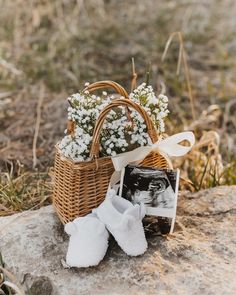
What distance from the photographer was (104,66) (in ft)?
11.9

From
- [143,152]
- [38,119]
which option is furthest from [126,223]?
[38,119]

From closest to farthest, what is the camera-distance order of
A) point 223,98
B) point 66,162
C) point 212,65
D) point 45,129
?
point 66,162 → point 45,129 → point 223,98 → point 212,65

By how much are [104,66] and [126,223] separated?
216cm

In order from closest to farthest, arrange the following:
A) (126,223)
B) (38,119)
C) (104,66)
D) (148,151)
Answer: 1. (126,223)
2. (148,151)
3. (38,119)
4. (104,66)

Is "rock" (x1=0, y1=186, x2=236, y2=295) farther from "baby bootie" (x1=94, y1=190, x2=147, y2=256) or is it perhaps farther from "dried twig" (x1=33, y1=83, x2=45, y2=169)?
"dried twig" (x1=33, y1=83, x2=45, y2=169)

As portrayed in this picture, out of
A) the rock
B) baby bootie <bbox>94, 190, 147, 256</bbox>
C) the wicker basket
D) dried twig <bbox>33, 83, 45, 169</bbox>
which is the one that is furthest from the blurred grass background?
baby bootie <bbox>94, 190, 147, 256</bbox>

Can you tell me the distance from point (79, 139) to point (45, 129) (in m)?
1.23

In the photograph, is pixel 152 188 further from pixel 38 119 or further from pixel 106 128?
pixel 38 119

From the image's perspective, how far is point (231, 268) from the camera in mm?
1598

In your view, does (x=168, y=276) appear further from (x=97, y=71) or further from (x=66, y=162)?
(x=97, y=71)

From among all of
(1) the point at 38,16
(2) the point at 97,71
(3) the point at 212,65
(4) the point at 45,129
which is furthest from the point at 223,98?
(1) the point at 38,16

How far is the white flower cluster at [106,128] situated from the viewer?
1.65 metres

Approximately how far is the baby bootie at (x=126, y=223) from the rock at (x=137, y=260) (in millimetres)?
42

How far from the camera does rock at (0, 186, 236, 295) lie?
5.02ft
